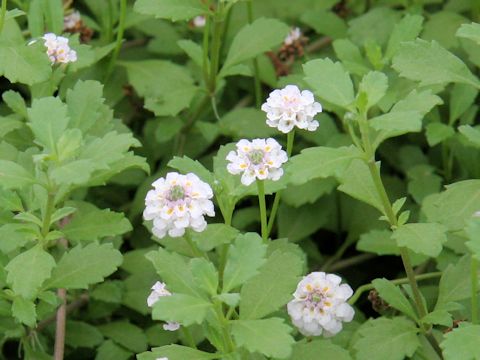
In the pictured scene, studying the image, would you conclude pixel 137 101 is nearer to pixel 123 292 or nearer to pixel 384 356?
pixel 123 292

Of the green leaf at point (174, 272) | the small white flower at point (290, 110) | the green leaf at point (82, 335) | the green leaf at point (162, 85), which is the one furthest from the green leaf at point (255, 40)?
the green leaf at point (174, 272)

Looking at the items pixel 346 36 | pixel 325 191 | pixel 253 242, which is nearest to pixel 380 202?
pixel 253 242

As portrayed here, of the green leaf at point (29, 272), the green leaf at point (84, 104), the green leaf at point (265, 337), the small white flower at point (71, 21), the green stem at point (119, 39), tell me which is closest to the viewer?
the green leaf at point (265, 337)

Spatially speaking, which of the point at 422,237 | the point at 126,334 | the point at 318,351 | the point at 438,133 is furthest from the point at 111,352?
the point at 438,133

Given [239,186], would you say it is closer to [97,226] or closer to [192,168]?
[192,168]

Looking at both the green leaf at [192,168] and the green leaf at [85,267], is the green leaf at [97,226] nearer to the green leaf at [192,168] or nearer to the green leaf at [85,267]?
the green leaf at [85,267]
